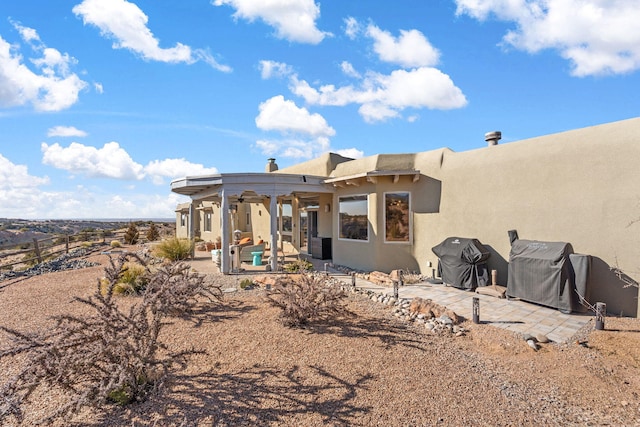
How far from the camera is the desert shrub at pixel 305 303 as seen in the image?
5660 millimetres

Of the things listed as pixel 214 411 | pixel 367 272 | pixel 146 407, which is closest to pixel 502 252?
pixel 367 272

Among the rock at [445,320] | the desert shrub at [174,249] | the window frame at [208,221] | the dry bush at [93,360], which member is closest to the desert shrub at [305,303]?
the rock at [445,320]

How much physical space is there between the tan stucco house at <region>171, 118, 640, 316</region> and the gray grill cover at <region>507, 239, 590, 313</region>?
36cm

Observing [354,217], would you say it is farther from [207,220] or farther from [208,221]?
[207,220]

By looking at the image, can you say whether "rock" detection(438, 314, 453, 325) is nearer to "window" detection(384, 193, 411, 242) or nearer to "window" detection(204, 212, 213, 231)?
"window" detection(384, 193, 411, 242)

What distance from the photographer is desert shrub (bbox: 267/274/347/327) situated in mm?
5660

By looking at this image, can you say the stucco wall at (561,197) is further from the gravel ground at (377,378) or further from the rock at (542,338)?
the rock at (542,338)

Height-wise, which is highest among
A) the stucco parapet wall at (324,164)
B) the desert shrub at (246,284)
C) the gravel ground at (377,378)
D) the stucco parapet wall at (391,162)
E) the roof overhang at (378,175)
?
the stucco parapet wall at (324,164)

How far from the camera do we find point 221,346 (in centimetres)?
493

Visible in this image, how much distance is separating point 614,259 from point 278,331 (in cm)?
695

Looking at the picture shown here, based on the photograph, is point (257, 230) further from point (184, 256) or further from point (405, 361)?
point (405, 361)

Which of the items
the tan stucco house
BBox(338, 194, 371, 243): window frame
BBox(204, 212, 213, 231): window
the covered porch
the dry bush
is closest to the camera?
the dry bush

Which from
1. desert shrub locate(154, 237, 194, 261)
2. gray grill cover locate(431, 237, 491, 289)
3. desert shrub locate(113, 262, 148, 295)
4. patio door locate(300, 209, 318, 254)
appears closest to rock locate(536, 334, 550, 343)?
gray grill cover locate(431, 237, 491, 289)

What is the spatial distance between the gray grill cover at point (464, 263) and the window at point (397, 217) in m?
1.57
